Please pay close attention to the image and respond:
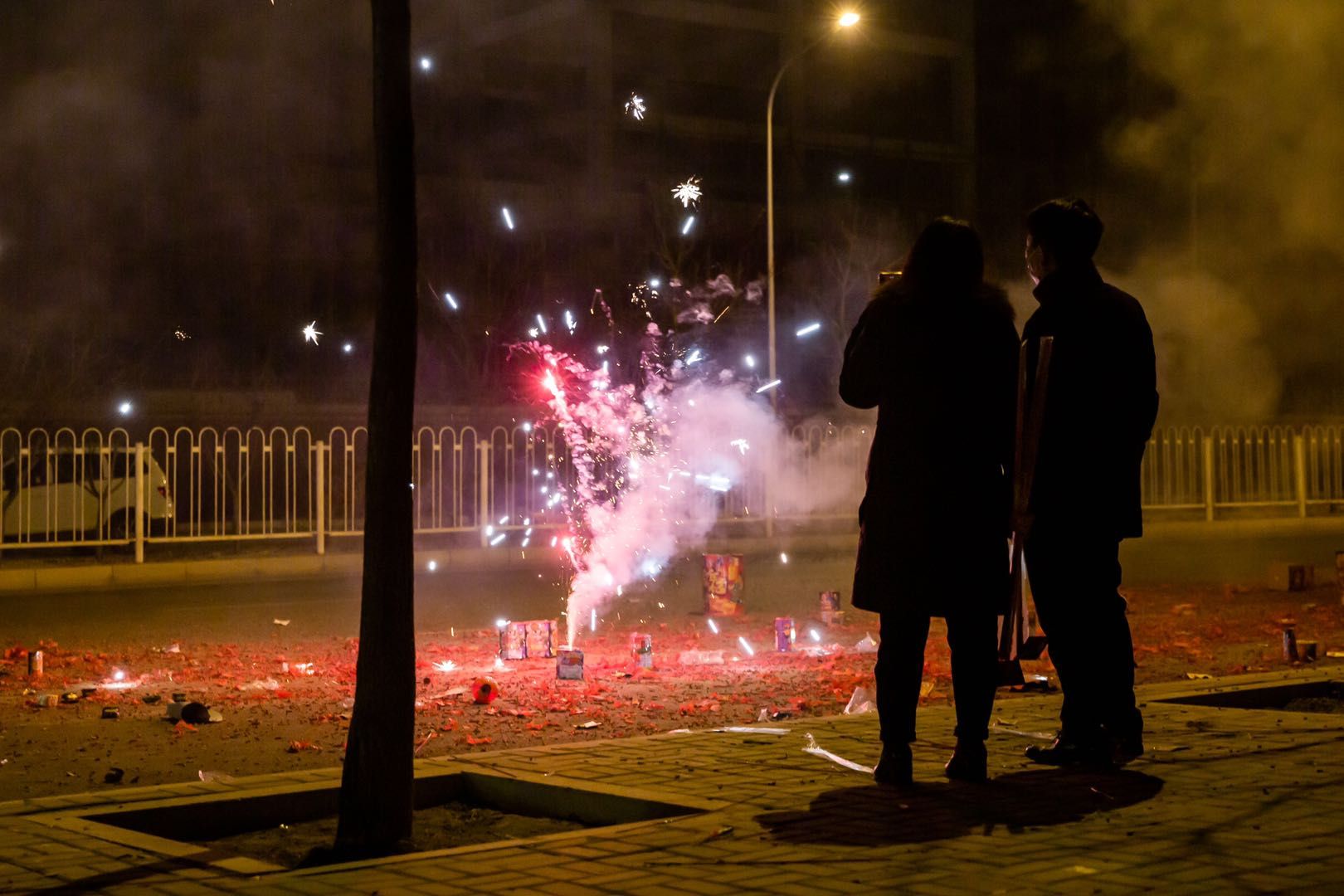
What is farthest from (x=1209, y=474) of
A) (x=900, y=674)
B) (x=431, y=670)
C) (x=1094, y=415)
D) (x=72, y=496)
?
(x=900, y=674)

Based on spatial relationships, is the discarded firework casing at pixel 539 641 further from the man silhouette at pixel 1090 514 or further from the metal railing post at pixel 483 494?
the metal railing post at pixel 483 494

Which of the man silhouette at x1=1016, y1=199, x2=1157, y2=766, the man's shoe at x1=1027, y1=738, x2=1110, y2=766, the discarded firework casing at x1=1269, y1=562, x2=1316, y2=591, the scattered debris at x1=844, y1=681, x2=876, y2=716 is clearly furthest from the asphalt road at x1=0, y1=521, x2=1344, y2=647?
the man silhouette at x1=1016, y1=199, x2=1157, y2=766

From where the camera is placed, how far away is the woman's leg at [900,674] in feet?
16.5

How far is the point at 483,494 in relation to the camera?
20.2 meters

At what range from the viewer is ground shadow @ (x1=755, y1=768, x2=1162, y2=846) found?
14.2 ft

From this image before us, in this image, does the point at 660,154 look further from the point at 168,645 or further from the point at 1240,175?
the point at 168,645

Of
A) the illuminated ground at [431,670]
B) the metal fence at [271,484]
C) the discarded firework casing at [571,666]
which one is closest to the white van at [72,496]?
the metal fence at [271,484]

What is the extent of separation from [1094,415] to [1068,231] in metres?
0.69

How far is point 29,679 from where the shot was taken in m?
9.09

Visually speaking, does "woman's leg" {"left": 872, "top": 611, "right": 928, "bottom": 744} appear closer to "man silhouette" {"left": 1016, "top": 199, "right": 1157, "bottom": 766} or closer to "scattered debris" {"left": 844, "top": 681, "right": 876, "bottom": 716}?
"man silhouette" {"left": 1016, "top": 199, "right": 1157, "bottom": 766}

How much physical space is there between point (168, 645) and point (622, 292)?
19191 mm

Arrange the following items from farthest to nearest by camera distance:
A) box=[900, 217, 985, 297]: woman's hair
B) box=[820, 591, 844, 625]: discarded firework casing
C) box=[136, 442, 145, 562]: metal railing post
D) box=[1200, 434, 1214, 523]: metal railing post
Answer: box=[1200, 434, 1214, 523]: metal railing post, box=[136, 442, 145, 562]: metal railing post, box=[820, 591, 844, 625]: discarded firework casing, box=[900, 217, 985, 297]: woman's hair

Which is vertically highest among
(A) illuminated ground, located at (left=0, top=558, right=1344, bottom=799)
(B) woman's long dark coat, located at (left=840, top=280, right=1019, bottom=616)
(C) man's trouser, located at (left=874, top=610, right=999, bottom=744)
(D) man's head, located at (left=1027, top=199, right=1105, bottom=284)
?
(D) man's head, located at (left=1027, top=199, right=1105, bottom=284)

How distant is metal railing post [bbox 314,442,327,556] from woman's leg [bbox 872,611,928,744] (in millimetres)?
14357
